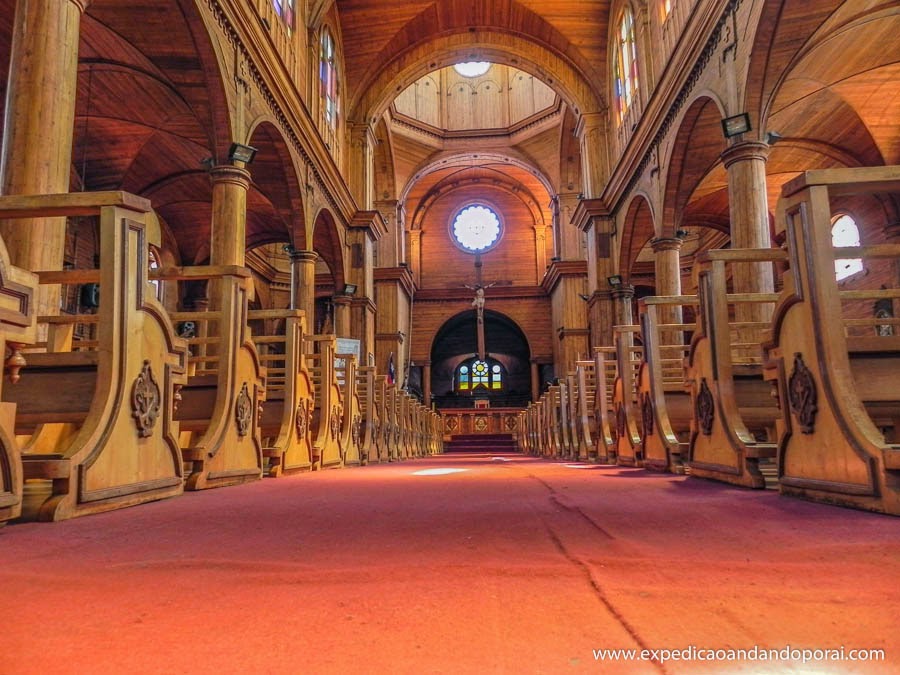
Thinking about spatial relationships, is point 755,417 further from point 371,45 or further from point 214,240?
point 371,45

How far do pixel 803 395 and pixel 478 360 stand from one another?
919 inches

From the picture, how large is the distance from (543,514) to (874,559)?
→ 104 centimetres

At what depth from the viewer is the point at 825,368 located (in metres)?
2.48

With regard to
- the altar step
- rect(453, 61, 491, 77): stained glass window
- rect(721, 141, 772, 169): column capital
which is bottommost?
the altar step

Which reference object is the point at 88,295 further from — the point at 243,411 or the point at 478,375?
the point at 478,375

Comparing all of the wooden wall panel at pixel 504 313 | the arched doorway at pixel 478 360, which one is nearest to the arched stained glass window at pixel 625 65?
the wooden wall panel at pixel 504 313

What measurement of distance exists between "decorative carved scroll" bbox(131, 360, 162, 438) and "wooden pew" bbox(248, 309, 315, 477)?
2.10 m

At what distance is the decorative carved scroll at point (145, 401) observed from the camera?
283 centimetres

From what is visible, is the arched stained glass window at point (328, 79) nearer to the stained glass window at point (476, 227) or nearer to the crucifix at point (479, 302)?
the crucifix at point (479, 302)

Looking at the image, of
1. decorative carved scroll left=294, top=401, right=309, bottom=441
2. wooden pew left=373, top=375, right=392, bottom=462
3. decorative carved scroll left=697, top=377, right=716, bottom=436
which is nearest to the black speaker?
wooden pew left=373, top=375, right=392, bottom=462

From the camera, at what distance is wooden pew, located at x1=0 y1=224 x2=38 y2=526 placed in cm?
210

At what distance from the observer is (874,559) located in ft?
4.79

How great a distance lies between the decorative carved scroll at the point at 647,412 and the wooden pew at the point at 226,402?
2.91 m

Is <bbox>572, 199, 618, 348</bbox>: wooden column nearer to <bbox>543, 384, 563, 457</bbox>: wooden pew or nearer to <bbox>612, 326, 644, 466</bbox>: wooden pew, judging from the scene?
<bbox>543, 384, 563, 457</bbox>: wooden pew
